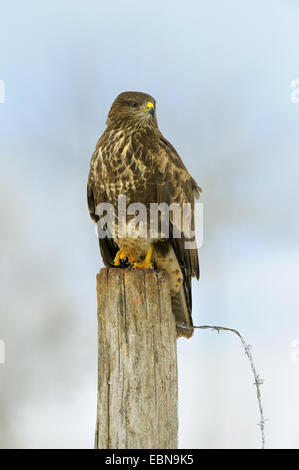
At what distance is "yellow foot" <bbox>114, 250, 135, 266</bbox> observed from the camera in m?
4.03

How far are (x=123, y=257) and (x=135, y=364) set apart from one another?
124cm

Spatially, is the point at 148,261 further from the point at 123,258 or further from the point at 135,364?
the point at 135,364

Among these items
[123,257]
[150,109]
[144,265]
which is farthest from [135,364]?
[150,109]

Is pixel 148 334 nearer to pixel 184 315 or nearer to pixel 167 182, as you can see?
pixel 184 315

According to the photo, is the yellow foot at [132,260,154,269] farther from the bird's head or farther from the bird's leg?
the bird's head

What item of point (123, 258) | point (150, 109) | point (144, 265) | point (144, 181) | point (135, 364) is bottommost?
point (135, 364)

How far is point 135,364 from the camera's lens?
2.96 meters

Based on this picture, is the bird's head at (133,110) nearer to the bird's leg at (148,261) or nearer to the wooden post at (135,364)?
the bird's leg at (148,261)

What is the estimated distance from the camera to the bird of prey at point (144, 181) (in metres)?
3.68

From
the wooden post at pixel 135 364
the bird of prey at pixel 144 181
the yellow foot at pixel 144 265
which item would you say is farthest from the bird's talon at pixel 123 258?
the wooden post at pixel 135 364

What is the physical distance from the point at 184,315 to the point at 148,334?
0.91 metres

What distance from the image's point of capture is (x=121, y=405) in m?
2.92

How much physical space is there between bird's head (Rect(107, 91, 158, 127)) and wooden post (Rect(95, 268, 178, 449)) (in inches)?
52.2

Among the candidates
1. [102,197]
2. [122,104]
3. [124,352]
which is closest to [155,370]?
[124,352]
